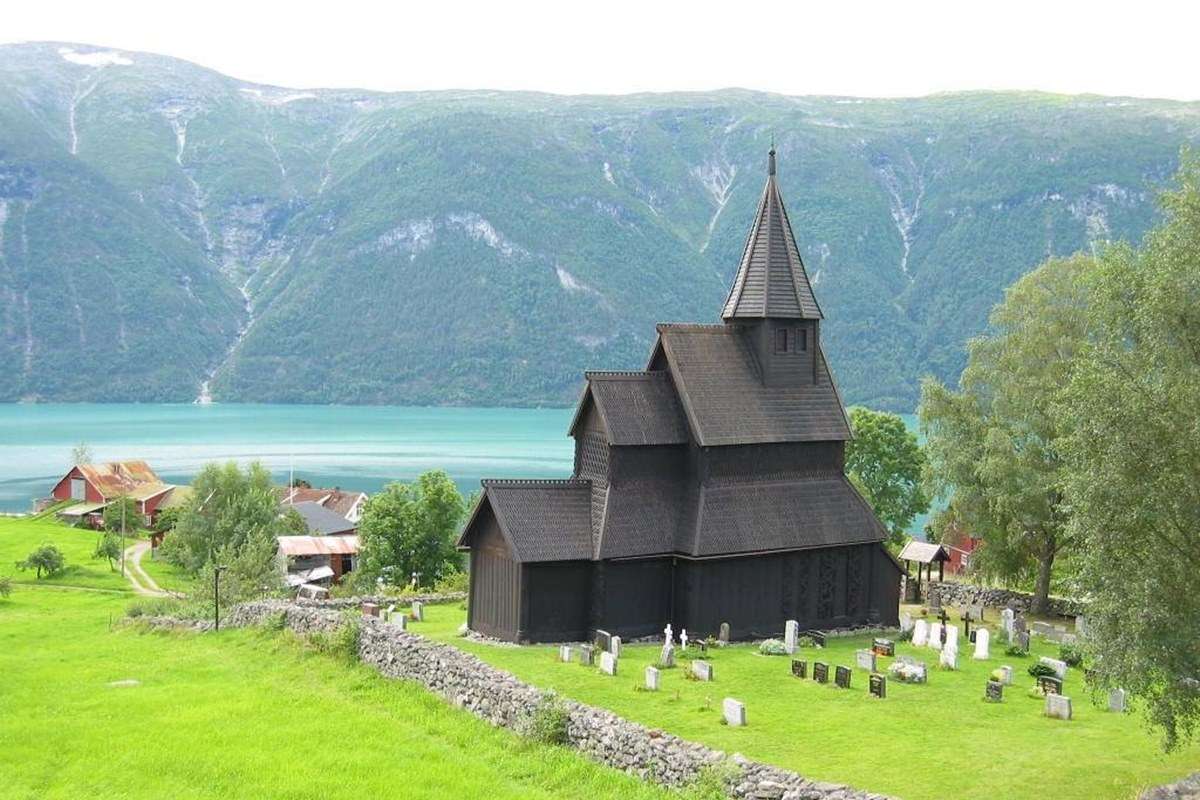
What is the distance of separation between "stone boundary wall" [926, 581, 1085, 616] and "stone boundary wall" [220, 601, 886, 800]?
19403mm

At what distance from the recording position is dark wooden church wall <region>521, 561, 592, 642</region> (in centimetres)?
3081

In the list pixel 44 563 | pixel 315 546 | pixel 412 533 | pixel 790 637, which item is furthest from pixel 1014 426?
pixel 44 563

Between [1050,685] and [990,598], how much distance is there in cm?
1557

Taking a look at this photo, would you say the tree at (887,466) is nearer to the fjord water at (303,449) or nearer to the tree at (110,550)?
the tree at (110,550)

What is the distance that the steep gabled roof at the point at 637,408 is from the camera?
32.6 meters

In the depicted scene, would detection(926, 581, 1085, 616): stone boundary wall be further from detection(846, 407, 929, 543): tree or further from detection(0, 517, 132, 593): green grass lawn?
detection(0, 517, 132, 593): green grass lawn

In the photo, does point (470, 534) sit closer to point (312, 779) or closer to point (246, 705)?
point (246, 705)

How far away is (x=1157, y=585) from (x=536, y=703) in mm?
10914

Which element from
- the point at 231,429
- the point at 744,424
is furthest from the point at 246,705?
the point at 231,429

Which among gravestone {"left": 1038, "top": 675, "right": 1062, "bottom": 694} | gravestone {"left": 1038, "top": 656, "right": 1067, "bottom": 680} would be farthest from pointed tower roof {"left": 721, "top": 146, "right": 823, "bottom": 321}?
gravestone {"left": 1038, "top": 675, "right": 1062, "bottom": 694}

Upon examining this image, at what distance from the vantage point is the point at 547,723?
22.4m

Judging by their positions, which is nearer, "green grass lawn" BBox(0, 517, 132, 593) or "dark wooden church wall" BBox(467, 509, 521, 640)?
"dark wooden church wall" BBox(467, 509, 521, 640)

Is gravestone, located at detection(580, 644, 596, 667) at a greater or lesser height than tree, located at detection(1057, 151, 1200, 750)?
lesser

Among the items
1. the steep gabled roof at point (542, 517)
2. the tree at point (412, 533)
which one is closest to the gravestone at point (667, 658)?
the steep gabled roof at point (542, 517)
